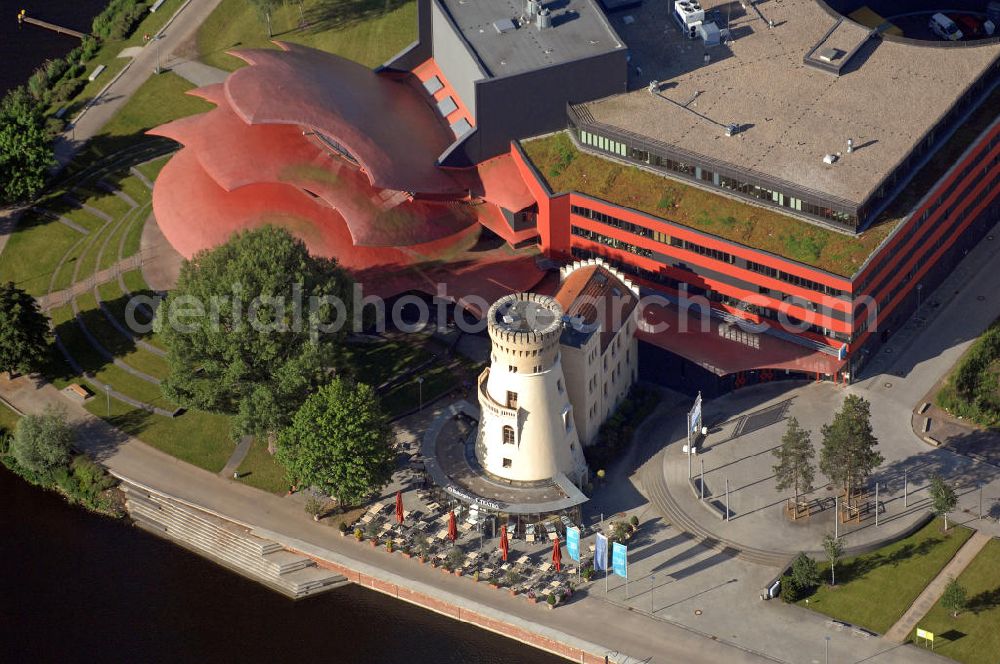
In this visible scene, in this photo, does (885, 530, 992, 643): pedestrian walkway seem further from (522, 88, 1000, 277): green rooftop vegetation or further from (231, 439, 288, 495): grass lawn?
(231, 439, 288, 495): grass lawn

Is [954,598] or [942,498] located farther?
[942,498]

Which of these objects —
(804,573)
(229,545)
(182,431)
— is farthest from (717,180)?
(229,545)

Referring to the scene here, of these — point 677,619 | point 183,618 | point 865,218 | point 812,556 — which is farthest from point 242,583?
point 865,218

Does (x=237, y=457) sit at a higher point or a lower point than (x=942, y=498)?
lower

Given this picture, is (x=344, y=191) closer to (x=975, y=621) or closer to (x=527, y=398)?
(x=527, y=398)

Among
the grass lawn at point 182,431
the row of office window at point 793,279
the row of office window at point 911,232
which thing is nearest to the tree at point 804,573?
the row of office window at point 793,279

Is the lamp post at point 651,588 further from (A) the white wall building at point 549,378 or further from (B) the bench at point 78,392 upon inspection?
(B) the bench at point 78,392
